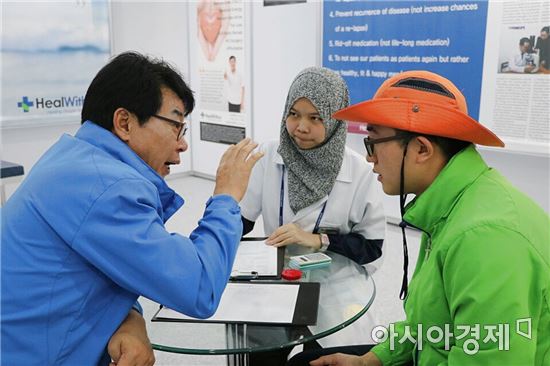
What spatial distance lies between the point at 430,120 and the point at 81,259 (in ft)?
2.67

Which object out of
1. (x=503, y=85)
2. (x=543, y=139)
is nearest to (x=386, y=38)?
(x=503, y=85)

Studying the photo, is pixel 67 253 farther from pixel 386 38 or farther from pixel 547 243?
pixel 386 38

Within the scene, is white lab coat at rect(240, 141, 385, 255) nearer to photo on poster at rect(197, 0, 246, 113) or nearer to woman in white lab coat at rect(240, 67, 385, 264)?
woman in white lab coat at rect(240, 67, 385, 264)

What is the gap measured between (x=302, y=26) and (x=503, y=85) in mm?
1974

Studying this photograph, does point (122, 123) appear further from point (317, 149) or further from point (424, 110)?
point (317, 149)

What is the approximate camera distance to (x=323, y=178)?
198cm

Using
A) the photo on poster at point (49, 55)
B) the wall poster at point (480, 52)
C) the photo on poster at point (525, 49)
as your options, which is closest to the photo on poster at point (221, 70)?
the photo on poster at point (49, 55)

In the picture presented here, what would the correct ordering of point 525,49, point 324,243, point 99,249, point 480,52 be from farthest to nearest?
point 480,52, point 525,49, point 324,243, point 99,249

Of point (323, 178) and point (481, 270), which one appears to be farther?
point (323, 178)

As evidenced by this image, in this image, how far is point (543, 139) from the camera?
10.7 ft

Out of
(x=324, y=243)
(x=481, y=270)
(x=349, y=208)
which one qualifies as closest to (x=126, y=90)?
(x=481, y=270)

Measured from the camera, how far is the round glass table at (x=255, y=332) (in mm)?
1225

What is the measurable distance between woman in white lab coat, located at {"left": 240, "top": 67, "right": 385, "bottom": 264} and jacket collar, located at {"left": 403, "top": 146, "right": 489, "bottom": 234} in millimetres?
706

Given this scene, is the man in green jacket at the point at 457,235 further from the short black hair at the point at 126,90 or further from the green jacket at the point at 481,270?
the short black hair at the point at 126,90
